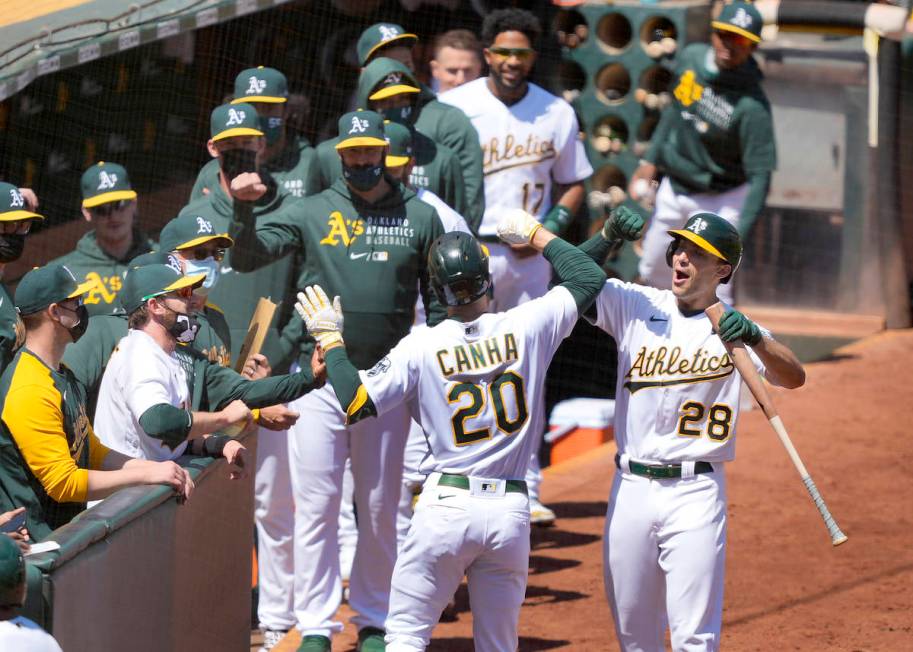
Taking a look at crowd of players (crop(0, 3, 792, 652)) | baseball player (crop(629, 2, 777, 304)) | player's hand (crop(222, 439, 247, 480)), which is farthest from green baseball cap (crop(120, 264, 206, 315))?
baseball player (crop(629, 2, 777, 304))

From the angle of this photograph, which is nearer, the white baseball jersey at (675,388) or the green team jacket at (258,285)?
the white baseball jersey at (675,388)

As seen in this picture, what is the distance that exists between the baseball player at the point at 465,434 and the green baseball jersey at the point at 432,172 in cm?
179

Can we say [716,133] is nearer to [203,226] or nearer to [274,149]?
[274,149]

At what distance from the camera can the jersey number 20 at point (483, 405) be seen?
4.42m

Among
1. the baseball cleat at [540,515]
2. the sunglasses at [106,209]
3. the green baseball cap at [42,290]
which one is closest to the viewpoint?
the green baseball cap at [42,290]

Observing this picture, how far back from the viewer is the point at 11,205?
5.30 meters

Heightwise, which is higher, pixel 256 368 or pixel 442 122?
pixel 442 122

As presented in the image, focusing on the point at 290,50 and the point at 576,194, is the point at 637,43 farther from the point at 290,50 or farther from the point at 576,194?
the point at 576,194

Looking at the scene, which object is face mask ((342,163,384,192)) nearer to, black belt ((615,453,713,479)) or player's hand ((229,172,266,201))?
player's hand ((229,172,266,201))

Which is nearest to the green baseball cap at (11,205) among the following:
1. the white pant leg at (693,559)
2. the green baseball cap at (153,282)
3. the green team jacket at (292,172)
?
the green baseball cap at (153,282)

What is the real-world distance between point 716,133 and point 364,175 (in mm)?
2776

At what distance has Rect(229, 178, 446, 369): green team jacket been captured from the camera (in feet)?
18.4

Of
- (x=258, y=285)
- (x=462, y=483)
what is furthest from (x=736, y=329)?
(x=258, y=285)

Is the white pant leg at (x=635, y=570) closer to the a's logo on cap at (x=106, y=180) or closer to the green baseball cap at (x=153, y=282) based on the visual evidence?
the green baseball cap at (x=153, y=282)
